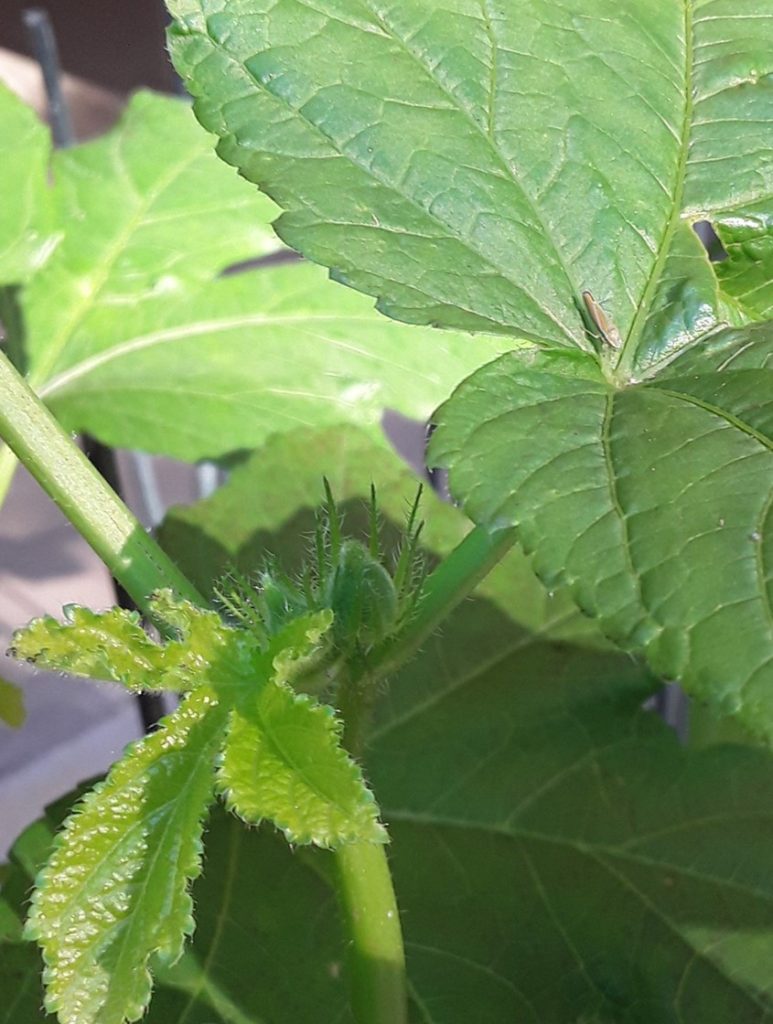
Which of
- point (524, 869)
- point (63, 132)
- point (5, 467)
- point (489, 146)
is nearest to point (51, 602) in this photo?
point (63, 132)

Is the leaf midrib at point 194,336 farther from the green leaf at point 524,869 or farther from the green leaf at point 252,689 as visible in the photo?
the green leaf at point 252,689

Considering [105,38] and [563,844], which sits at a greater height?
[105,38]

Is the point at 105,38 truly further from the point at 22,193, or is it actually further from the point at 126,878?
the point at 126,878

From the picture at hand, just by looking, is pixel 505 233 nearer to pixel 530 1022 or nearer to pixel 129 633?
pixel 129 633

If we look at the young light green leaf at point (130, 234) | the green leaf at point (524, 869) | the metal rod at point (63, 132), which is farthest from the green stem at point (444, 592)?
the young light green leaf at point (130, 234)

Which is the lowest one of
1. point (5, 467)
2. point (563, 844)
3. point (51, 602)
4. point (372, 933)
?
point (51, 602)

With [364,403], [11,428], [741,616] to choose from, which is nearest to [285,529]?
[364,403]
